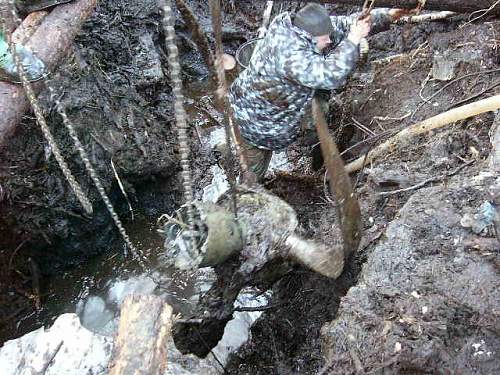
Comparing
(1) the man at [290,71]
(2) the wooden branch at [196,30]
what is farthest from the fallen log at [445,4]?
(2) the wooden branch at [196,30]

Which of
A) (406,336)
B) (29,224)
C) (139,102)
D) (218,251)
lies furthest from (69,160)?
(406,336)

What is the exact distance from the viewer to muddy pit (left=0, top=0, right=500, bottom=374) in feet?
8.82

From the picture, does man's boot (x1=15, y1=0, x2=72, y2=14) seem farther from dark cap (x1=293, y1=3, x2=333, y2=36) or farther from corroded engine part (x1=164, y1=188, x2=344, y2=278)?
corroded engine part (x1=164, y1=188, x2=344, y2=278)

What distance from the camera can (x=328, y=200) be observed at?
4414mm

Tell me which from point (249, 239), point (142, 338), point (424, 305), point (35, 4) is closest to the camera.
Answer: point (142, 338)

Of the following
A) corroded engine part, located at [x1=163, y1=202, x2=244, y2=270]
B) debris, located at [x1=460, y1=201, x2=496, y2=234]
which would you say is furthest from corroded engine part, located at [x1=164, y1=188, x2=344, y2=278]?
debris, located at [x1=460, y1=201, x2=496, y2=234]

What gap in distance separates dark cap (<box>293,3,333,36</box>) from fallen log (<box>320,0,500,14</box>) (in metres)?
0.40

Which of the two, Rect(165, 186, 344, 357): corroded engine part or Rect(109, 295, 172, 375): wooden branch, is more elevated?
Rect(109, 295, 172, 375): wooden branch

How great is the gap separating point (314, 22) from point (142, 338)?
2.24 m

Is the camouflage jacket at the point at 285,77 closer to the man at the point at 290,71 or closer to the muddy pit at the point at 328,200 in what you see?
the man at the point at 290,71

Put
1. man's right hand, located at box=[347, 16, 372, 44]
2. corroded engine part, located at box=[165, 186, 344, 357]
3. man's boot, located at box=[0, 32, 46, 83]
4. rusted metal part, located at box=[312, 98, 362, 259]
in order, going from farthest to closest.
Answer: man's right hand, located at box=[347, 16, 372, 44], man's boot, located at box=[0, 32, 46, 83], rusted metal part, located at box=[312, 98, 362, 259], corroded engine part, located at box=[165, 186, 344, 357]

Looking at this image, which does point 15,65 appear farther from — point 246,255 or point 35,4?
point 246,255

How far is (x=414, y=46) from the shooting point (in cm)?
520

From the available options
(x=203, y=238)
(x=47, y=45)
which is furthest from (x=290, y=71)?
(x=47, y=45)
